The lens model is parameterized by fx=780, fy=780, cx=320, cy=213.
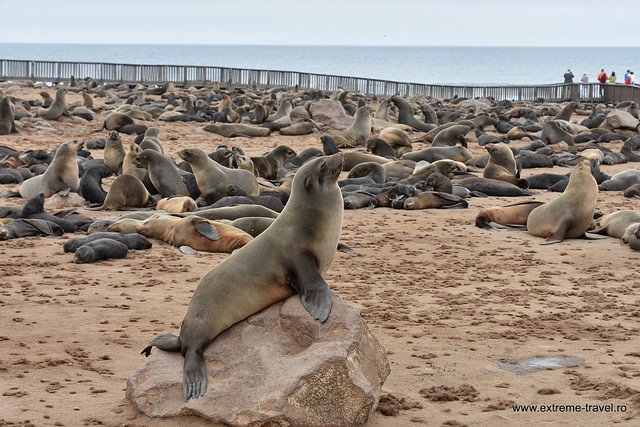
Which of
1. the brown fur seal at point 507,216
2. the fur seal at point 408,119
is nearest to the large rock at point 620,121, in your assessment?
the fur seal at point 408,119

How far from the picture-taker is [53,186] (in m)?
10.9

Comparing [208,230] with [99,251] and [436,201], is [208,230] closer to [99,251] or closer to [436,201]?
[99,251]

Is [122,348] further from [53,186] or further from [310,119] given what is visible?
[310,119]

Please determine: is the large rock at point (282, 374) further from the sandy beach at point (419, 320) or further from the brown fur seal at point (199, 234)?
the brown fur seal at point (199, 234)

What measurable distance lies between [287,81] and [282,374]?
1570 inches

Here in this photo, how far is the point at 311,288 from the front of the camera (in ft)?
12.7

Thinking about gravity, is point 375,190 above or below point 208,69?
below

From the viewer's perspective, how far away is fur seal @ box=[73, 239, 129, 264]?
706cm

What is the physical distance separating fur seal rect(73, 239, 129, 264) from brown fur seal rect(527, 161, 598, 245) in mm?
4494

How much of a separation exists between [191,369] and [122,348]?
1211 millimetres

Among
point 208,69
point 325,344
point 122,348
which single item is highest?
point 208,69

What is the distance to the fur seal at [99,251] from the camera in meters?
7.06

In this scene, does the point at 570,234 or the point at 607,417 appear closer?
the point at 607,417

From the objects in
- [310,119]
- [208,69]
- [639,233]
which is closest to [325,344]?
[639,233]
